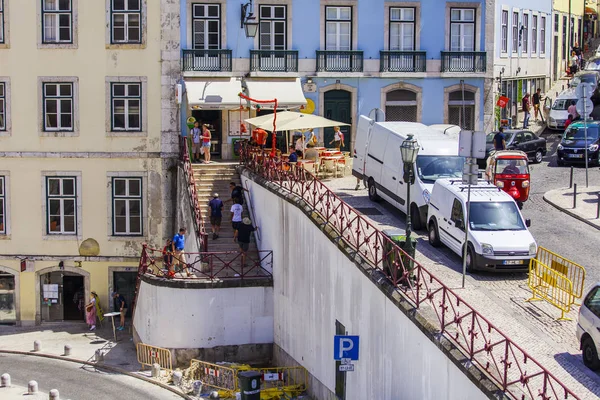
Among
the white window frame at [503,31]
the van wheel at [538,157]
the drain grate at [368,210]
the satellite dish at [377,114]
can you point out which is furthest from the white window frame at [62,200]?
the white window frame at [503,31]

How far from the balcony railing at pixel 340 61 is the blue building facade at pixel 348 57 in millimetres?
33

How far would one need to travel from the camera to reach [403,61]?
3725 cm

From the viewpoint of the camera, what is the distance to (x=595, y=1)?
68250 millimetres

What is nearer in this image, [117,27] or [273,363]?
[273,363]

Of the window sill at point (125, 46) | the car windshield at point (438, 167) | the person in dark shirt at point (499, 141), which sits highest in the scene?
the window sill at point (125, 46)

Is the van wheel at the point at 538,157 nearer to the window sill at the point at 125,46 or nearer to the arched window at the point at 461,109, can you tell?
the arched window at the point at 461,109

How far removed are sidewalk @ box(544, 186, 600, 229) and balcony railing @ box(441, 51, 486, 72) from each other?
19.8ft

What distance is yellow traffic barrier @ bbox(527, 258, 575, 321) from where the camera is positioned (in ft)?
69.6

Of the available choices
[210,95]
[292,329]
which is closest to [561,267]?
[292,329]

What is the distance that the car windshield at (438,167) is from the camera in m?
27.4

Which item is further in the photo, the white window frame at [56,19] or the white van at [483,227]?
the white window frame at [56,19]

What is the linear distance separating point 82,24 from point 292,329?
13.9 meters

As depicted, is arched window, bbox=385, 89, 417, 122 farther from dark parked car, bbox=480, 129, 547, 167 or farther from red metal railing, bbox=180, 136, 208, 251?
red metal railing, bbox=180, 136, 208, 251

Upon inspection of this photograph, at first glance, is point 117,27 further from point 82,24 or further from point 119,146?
point 119,146
